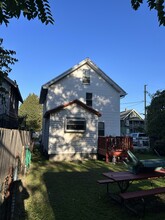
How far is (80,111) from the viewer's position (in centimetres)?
1583

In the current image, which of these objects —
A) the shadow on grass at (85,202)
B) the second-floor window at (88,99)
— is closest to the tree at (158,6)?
the shadow on grass at (85,202)

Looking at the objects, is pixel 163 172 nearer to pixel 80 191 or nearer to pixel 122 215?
pixel 122 215

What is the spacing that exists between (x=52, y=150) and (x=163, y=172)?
9.27 metres

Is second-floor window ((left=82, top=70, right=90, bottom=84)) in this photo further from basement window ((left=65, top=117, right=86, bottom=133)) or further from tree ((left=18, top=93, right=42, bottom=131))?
tree ((left=18, top=93, right=42, bottom=131))

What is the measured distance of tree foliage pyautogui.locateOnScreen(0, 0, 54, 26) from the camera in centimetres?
206

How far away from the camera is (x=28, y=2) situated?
221cm

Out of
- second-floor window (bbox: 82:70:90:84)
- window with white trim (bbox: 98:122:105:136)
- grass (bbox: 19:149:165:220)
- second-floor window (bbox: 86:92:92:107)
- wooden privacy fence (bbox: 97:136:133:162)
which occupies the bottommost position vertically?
grass (bbox: 19:149:165:220)

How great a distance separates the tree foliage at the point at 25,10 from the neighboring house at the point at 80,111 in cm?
1299

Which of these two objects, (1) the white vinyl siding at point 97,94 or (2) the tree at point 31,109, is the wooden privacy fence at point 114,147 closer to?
(1) the white vinyl siding at point 97,94

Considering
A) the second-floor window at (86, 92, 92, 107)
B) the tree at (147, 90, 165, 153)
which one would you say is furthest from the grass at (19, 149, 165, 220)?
the tree at (147, 90, 165, 153)

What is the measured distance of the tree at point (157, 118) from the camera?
2366cm

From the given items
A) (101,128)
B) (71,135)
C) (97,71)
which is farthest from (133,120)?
(71,135)

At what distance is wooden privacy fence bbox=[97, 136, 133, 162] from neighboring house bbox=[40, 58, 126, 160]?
72cm

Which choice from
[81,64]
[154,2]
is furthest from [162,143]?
[154,2]
